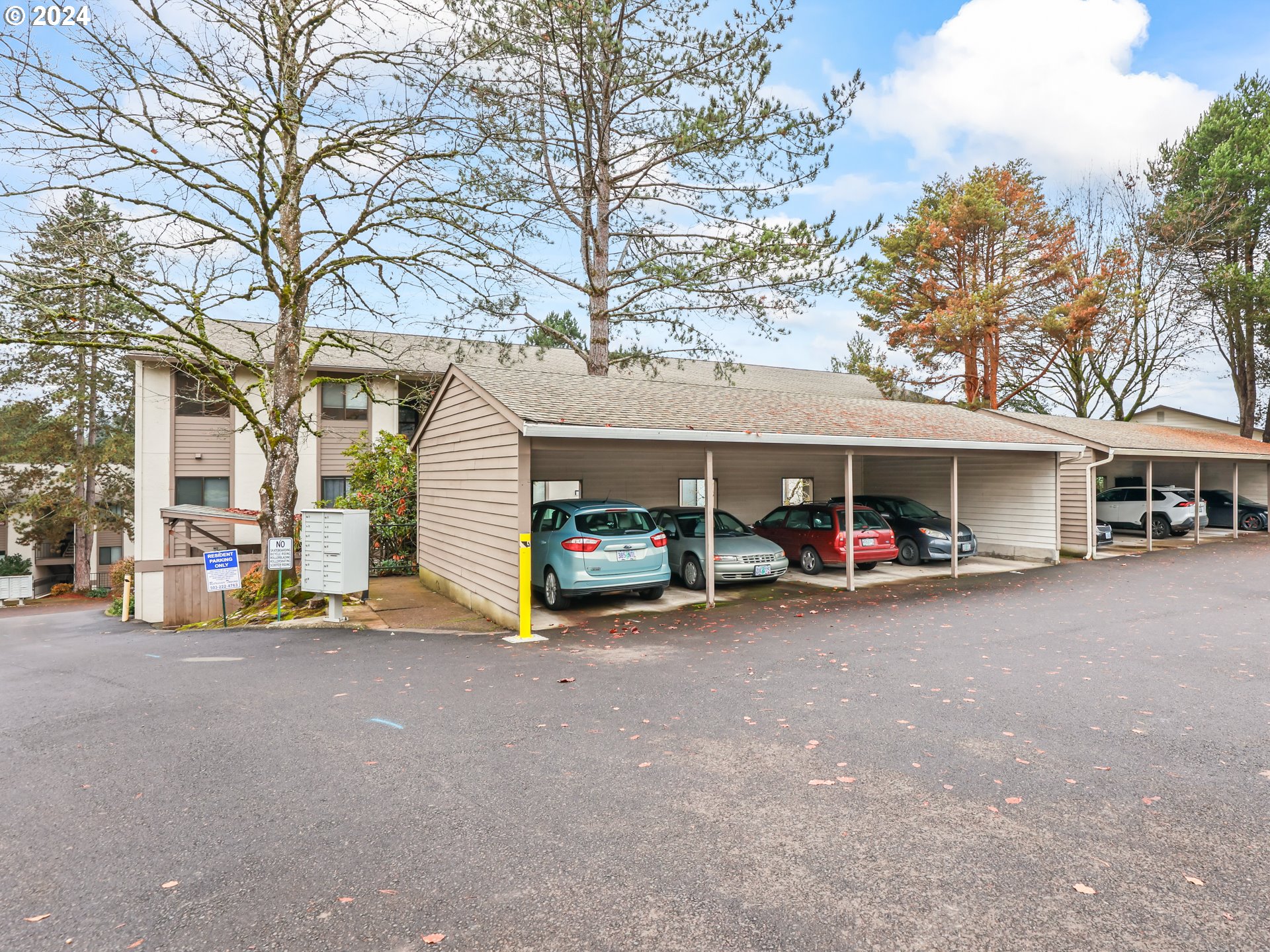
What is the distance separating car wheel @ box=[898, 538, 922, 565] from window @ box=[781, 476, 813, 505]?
12.2ft

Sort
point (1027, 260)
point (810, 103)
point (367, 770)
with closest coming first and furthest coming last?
point (367, 770), point (810, 103), point (1027, 260)

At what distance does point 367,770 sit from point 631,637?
4.65 m

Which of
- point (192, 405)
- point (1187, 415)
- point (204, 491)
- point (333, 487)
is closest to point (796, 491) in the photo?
point (333, 487)

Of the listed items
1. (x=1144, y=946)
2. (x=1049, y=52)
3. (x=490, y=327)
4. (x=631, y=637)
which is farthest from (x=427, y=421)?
(x=1049, y=52)

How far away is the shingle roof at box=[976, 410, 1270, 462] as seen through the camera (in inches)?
720

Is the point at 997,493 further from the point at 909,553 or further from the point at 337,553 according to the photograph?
the point at 337,553

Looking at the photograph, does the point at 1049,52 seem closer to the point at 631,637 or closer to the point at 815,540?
the point at 815,540

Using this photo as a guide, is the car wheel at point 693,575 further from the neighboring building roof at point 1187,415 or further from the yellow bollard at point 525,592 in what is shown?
the neighboring building roof at point 1187,415

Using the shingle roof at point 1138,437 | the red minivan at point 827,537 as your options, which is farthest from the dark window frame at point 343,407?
the shingle roof at point 1138,437

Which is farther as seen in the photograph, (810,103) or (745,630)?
(810,103)

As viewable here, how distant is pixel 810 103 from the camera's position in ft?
49.9

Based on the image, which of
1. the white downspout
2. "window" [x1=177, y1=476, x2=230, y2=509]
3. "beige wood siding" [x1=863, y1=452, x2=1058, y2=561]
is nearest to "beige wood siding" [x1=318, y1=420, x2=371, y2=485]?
"window" [x1=177, y1=476, x2=230, y2=509]

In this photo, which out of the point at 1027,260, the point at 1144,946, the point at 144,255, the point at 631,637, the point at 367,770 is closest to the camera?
the point at 1144,946

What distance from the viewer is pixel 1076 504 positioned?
17.7 meters
